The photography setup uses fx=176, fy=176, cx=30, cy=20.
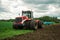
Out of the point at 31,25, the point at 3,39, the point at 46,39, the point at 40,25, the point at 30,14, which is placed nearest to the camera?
the point at 3,39

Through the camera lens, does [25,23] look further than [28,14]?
No

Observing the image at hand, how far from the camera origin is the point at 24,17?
2327cm

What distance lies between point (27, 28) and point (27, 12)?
243cm

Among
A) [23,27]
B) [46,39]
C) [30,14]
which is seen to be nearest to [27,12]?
[30,14]

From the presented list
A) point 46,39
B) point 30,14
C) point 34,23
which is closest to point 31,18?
point 30,14

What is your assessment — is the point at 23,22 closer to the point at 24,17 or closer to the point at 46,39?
the point at 24,17

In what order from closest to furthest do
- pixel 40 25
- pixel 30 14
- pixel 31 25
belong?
pixel 31 25 < pixel 30 14 < pixel 40 25

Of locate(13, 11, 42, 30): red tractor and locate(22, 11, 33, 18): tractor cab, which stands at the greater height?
locate(22, 11, 33, 18): tractor cab

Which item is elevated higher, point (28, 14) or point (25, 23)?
point (28, 14)

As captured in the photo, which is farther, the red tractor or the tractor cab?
the tractor cab

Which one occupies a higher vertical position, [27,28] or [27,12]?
[27,12]

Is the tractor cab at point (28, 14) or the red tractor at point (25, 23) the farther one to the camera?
the tractor cab at point (28, 14)

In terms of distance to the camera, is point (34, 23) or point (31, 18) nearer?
point (34, 23)

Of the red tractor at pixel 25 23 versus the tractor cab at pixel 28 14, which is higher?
the tractor cab at pixel 28 14
